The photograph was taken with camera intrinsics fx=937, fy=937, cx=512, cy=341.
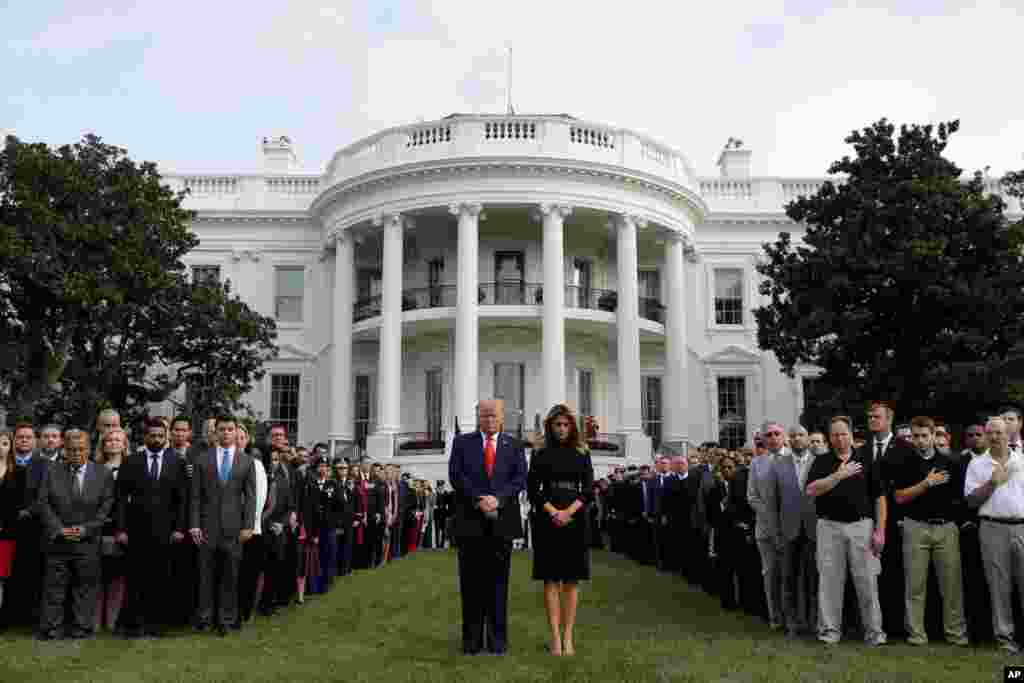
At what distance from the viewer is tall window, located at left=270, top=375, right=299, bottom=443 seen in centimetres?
3138

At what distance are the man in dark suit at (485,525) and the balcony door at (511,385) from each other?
21.2m

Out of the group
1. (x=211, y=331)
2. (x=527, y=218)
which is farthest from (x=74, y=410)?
(x=527, y=218)

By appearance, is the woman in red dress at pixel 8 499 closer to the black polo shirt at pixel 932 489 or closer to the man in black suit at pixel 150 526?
the man in black suit at pixel 150 526

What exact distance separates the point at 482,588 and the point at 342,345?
72.4 ft

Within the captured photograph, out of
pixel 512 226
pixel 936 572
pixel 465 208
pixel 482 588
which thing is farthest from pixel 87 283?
pixel 936 572

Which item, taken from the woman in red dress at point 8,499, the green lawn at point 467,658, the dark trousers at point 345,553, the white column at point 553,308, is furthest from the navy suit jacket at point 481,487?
the white column at point 553,308

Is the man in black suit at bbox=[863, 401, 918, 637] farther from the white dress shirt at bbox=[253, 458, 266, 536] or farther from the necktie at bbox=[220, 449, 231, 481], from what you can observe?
the necktie at bbox=[220, 449, 231, 481]

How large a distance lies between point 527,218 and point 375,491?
15590mm

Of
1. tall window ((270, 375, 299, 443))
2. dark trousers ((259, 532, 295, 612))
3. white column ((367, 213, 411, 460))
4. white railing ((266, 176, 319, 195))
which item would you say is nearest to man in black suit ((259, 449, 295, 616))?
dark trousers ((259, 532, 295, 612))

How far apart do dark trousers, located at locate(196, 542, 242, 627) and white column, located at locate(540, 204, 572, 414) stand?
1740 cm

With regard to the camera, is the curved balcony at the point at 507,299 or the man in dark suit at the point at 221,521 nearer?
the man in dark suit at the point at 221,521

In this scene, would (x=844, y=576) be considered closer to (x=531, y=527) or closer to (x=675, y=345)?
(x=531, y=527)

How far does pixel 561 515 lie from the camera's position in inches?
275

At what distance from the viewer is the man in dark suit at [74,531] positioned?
8.23 metres
